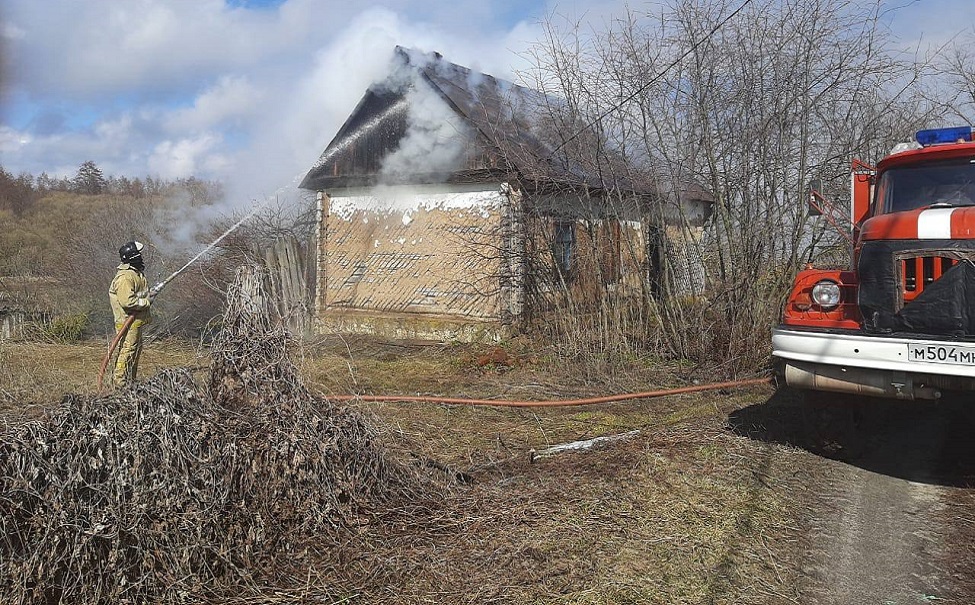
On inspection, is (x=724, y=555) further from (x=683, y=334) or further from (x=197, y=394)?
(x=683, y=334)

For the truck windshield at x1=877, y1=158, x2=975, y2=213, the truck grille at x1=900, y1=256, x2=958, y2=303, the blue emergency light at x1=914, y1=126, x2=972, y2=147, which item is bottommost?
the truck grille at x1=900, y1=256, x2=958, y2=303

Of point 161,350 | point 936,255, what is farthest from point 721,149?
point 161,350

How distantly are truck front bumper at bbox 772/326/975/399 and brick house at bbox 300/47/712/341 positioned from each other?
4.99m

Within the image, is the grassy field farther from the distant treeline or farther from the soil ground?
the distant treeline

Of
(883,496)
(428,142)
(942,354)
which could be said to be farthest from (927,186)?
(428,142)

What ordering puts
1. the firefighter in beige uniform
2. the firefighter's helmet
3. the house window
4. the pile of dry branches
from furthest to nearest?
the house window, the firefighter's helmet, the firefighter in beige uniform, the pile of dry branches

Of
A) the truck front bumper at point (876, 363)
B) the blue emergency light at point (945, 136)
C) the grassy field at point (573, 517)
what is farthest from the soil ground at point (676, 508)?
the blue emergency light at point (945, 136)

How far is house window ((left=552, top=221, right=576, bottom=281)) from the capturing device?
485 inches

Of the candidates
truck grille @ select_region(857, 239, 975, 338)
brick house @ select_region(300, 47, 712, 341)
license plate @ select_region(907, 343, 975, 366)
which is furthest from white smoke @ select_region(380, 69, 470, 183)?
license plate @ select_region(907, 343, 975, 366)

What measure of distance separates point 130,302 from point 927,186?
7.74m

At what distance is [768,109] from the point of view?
9562mm

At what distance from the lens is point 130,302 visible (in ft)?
28.0

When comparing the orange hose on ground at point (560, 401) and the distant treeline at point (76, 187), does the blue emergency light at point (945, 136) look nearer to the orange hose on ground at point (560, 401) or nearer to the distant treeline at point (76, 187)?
the orange hose on ground at point (560, 401)

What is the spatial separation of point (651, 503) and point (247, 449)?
2.29 meters
